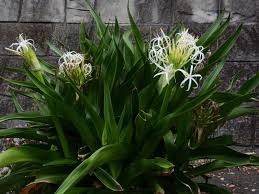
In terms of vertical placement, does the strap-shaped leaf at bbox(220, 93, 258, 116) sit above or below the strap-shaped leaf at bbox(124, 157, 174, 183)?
above

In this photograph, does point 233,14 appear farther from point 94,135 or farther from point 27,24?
point 94,135

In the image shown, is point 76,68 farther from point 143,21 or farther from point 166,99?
point 143,21

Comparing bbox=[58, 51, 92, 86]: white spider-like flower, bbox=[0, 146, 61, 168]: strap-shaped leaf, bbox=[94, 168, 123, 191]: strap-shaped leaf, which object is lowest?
bbox=[94, 168, 123, 191]: strap-shaped leaf

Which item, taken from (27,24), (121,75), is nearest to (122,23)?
(27,24)

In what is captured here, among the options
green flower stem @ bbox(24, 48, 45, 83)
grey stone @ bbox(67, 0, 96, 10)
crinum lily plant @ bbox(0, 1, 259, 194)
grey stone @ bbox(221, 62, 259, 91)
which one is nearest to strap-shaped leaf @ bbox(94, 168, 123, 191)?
crinum lily plant @ bbox(0, 1, 259, 194)

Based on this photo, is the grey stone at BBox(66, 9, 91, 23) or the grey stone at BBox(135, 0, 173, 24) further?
the grey stone at BBox(66, 9, 91, 23)

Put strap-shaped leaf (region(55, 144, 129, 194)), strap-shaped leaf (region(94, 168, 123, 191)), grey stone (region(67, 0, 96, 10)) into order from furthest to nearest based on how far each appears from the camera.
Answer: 1. grey stone (region(67, 0, 96, 10))
2. strap-shaped leaf (region(94, 168, 123, 191))
3. strap-shaped leaf (region(55, 144, 129, 194))

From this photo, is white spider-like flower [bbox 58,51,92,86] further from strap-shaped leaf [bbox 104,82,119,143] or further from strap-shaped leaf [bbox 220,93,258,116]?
strap-shaped leaf [bbox 220,93,258,116]
